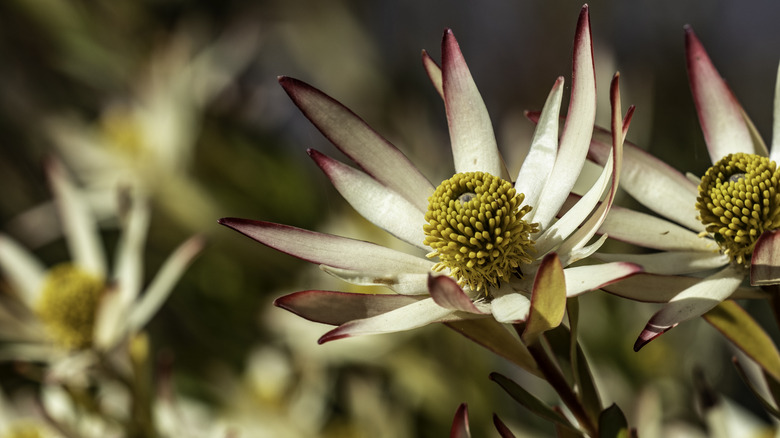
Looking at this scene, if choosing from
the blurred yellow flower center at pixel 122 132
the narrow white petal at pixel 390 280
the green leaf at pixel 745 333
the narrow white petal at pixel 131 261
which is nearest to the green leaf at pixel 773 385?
the green leaf at pixel 745 333

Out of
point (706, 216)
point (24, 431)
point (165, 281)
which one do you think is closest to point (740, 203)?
point (706, 216)

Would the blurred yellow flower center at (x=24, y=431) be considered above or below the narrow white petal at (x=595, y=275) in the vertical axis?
below

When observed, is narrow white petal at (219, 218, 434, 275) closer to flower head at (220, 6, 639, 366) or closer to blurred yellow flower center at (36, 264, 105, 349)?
flower head at (220, 6, 639, 366)

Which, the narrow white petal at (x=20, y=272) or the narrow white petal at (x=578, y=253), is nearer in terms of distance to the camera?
the narrow white petal at (x=578, y=253)

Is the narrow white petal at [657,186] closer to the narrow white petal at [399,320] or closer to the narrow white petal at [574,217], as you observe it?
the narrow white petal at [574,217]

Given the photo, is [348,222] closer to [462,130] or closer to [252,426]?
[252,426]

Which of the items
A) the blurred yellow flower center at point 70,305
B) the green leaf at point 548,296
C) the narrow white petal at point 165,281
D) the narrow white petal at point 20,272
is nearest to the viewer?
the green leaf at point 548,296
